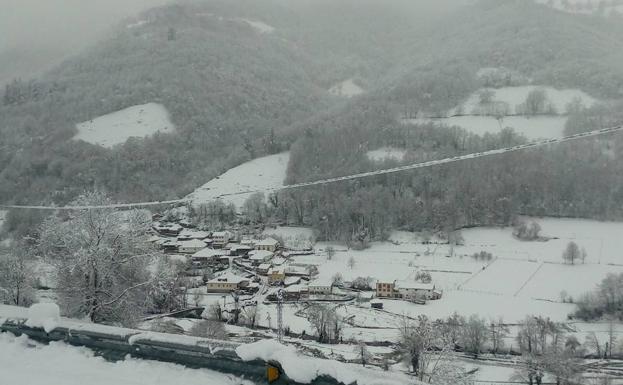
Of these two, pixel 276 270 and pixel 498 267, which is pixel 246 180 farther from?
pixel 498 267

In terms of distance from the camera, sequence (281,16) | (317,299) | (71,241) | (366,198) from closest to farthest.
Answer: (71,241) → (317,299) → (366,198) → (281,16)

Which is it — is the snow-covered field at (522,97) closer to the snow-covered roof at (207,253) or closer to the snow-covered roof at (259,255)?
the snow-covered roof at (259,255)

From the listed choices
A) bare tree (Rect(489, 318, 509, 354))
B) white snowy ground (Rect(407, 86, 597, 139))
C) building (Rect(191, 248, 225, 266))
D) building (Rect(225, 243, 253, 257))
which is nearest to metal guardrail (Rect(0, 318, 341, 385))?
bare tree (Rect(489, 318, 509, 354))

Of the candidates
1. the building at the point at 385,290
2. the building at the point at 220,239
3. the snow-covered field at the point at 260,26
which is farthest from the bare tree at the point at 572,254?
the snow-covered field at the point at 260,26

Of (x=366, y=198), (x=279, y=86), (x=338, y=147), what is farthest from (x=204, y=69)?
(x=366, y=198)

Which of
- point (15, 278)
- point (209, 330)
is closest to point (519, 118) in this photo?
point (209, 330)

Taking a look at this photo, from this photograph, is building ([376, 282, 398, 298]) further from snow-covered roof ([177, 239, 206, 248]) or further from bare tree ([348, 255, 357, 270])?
snow-covered roof ([177, 239, 206, 248])

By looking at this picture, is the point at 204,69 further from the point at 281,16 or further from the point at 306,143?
the point at 281,16
